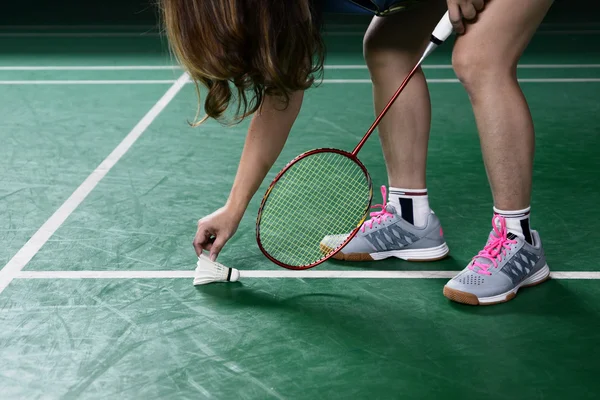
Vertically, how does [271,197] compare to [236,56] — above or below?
below

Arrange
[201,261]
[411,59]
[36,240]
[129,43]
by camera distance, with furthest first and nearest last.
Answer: [129,43], [36,240], [411,59], [201,261]

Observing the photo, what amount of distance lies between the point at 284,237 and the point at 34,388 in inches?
35.7

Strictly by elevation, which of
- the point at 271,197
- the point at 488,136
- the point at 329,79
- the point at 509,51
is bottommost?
the point at 329,79

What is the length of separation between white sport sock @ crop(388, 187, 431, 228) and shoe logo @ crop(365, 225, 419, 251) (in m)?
0.05

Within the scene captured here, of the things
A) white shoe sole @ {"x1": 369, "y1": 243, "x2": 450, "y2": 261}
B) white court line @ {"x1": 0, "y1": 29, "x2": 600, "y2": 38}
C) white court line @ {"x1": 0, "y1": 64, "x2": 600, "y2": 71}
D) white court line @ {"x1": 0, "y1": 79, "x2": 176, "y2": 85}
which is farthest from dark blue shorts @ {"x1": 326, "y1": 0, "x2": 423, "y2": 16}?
white court line @ {"x1": 0, "y1": 29, "x2": 600, "y2": 38}

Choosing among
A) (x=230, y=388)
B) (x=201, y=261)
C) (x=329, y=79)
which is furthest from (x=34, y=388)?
(x=329, y=79)

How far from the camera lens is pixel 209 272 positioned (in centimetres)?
230

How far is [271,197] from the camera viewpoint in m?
2.37

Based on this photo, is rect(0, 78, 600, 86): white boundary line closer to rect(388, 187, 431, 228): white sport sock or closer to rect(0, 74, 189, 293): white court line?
rect(0, 74, 189, 293): white court line

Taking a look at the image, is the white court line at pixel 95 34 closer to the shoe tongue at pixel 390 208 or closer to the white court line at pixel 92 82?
the white court line at pixel 92 82

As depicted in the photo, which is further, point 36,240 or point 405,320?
point 36,240

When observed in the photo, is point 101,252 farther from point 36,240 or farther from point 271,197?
point 271,197

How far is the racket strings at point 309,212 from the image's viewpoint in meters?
2.43

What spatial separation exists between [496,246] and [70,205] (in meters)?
1.42
